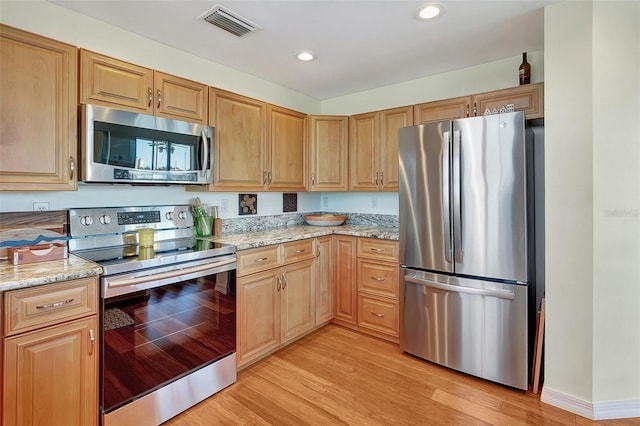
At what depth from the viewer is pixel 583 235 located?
1902mm

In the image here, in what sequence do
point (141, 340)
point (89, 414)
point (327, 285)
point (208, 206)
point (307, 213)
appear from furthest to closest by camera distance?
point (307, 213) → point (327, 285) → point (208, 206) → point (141, 340) → point (89, 414)

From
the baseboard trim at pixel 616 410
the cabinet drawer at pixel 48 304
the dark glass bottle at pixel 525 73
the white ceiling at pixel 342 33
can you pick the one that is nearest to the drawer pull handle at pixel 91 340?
the cabinet drawer at pixel 48 304

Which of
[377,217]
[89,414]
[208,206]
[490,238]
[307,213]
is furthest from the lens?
[307,213]

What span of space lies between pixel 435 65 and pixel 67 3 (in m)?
2.83

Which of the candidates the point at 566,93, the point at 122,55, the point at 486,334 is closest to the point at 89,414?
the point at 122,55

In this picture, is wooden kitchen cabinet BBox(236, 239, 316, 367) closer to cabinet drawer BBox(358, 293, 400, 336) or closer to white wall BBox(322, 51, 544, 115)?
cabinet drawer BBox(358, 293, 400, 336)

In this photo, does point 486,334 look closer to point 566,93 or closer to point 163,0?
point 566,93

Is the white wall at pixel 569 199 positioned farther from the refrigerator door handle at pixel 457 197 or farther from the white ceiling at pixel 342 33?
the refrigerator door handle at pixel 457 197

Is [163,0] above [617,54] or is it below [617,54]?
above

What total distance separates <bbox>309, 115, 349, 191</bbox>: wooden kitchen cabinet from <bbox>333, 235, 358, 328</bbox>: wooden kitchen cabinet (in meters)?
0.66

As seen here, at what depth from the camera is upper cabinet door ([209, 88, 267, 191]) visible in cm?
258

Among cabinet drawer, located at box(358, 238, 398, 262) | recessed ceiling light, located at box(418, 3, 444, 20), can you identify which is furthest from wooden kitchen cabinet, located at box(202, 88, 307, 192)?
recessed ceiling light, located at box(418, 3, 444, 20)

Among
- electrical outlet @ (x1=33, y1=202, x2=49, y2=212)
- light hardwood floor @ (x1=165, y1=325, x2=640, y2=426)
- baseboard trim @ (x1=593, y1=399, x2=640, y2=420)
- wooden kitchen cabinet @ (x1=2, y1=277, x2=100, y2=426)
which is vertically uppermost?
electrical outlet @ (x1=33, y1=202, x2=49, y2=212)

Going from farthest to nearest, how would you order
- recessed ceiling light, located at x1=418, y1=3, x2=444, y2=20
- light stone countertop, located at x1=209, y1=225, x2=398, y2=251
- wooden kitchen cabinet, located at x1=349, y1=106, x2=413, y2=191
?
1. wooden kitchen cabinet, located at x1=349, y1=106, x2=413, y2=191
2. light stone countertop, located at x1=209, y1=225, x2=398, y2=251
3. recessed ceiling light, located at x1=418, y1=3, x2=444, y2=20
